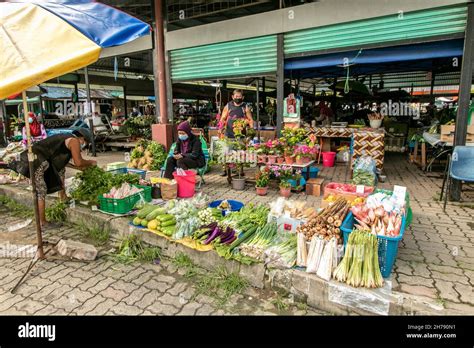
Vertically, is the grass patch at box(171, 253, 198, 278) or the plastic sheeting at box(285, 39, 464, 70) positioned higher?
the plastic sheeting at box(285, 39, 464, 70)

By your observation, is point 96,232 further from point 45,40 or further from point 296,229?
point 296,229

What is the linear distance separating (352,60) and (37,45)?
19.2ft

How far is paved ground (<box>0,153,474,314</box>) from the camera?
2.87 metres

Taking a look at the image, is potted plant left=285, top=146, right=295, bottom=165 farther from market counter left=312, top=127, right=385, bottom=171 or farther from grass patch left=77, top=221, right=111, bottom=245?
grass patch left=77, top=221, right=111, bottom=245

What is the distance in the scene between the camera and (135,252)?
13.2ft

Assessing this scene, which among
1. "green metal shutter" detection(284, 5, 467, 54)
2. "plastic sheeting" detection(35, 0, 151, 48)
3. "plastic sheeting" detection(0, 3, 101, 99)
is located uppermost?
"green metal shutter" detection(284, 5, 467, 54)

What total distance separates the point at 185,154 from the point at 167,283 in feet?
10.7

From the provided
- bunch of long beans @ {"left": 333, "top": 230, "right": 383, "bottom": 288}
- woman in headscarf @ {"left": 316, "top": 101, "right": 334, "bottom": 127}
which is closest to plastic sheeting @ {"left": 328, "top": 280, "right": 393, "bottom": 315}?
bunch of long beans @ {"left": 333, "top": 230, "right": 383, "bottom": 288}

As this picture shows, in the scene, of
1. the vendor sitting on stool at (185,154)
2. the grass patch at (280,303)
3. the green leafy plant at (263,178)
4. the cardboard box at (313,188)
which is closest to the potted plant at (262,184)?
the green leafy plant at (263,178)

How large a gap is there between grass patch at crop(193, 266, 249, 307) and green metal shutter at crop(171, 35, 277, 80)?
5283 millimetres

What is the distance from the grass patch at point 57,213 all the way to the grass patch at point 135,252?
1.72 m

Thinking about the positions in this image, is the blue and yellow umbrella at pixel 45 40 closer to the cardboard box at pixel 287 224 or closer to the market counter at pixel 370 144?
the cardboard box at pixel 287 224
